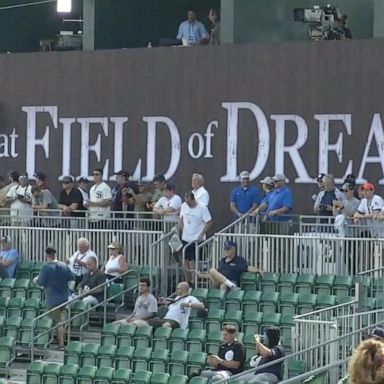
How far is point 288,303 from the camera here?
656 inches

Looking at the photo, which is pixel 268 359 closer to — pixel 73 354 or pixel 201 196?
pixel 73 354

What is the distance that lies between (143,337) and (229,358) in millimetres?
2150

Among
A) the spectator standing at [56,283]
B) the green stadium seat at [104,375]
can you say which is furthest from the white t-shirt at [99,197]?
the green stadium seat at [104,375]

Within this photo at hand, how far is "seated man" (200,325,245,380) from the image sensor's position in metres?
14.6

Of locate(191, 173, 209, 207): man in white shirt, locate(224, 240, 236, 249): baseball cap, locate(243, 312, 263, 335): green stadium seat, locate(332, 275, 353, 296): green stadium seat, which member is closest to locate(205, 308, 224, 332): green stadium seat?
locate(243, 312, 263, 335): green stadium seat

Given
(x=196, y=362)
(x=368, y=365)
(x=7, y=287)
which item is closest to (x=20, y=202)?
(x=7, y=287)

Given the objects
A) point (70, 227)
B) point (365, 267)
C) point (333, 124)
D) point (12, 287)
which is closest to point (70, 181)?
point (70, 227)

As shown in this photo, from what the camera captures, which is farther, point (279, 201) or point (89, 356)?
point (279, 201)

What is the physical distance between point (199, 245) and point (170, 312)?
1.76 metres

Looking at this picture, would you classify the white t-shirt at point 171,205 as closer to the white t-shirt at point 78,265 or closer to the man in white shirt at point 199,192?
the man in white shirt at point 199,192

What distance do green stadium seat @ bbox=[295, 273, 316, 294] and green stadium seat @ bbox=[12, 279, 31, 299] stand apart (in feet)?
14.0

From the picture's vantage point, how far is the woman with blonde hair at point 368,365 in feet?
17.0

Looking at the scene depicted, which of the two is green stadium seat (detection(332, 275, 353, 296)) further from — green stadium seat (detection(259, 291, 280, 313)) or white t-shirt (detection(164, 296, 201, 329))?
white t-shirt (detection(164, 296, 201, 329))

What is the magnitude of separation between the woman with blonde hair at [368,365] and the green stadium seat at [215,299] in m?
11.9
